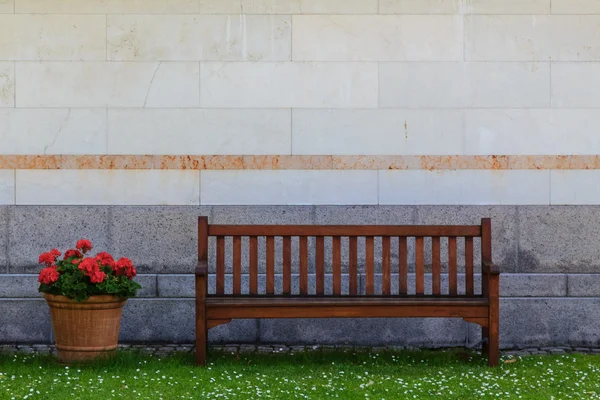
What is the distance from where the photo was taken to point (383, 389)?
5.87 metres

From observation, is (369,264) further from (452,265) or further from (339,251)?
(452,265)

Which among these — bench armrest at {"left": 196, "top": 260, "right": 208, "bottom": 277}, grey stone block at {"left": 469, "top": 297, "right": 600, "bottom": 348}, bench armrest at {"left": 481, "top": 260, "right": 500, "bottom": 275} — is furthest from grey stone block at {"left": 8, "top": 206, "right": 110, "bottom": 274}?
grey stone block at {"left": 469, "top": 297, "right": 600, "bottom": 348}

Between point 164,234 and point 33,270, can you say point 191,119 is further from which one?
point 33,270

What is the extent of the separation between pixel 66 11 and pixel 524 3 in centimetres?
376

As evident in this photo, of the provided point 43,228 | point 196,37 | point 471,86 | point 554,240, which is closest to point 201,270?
point 43,228

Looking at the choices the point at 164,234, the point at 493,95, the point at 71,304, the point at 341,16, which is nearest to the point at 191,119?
the point at 164,234

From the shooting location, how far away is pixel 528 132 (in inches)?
304

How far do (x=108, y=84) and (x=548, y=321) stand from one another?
13.4 ft

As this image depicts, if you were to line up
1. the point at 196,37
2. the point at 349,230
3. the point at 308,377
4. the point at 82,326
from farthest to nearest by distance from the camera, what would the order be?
the point at 196,37, the point at 349,230, the point at 82,326, the point at 308,377

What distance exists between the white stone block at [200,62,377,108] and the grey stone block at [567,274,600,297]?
237 centimetres

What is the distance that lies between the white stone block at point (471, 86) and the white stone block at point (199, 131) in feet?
3.08

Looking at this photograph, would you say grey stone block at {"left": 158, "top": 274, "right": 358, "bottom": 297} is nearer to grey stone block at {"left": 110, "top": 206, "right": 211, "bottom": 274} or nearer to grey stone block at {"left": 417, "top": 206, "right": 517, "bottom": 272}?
grey stone block at {"left": 110, "top": 206, "right": 211, "bottom": 274}

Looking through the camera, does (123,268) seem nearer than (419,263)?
Yes

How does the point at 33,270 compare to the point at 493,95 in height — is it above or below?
below
